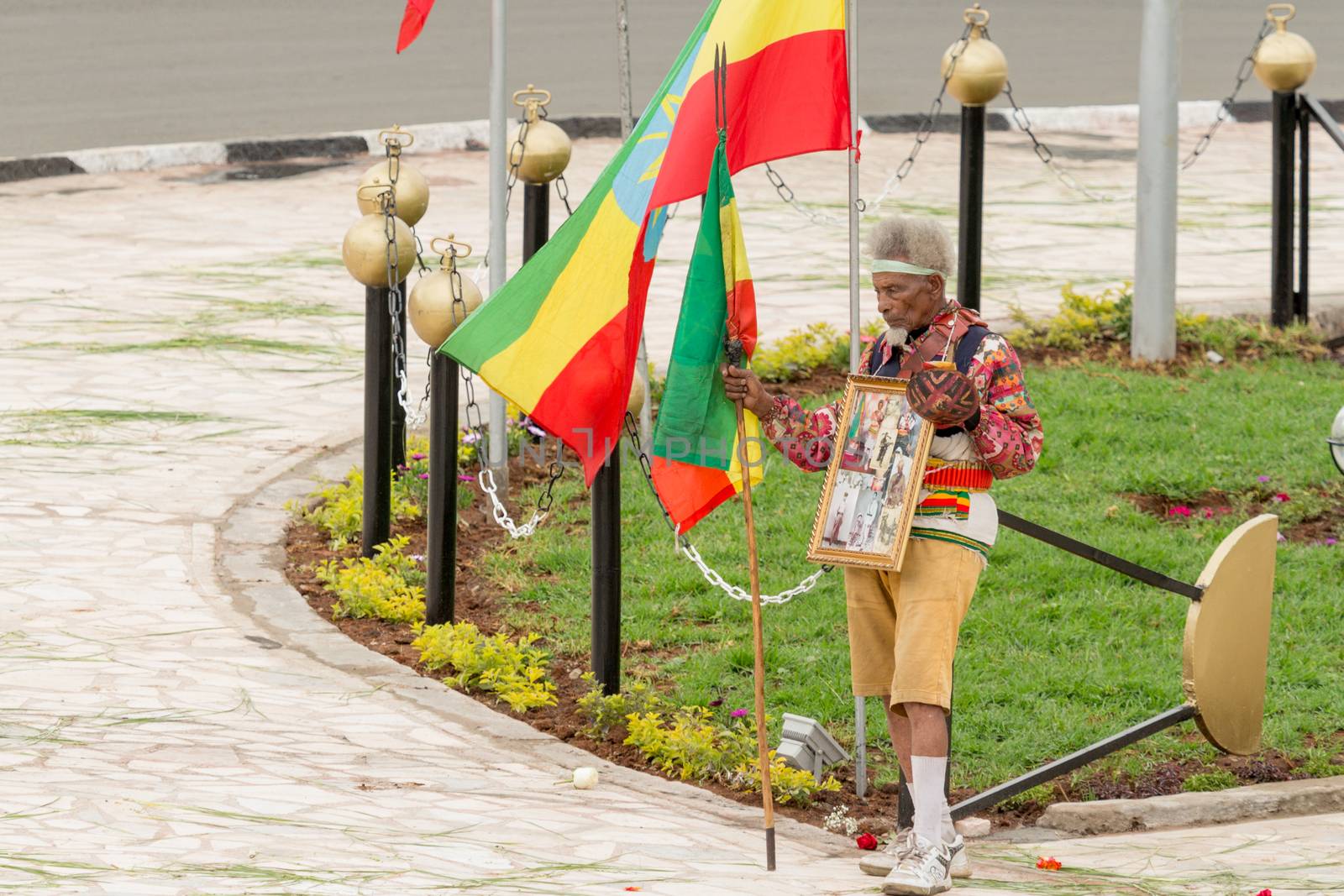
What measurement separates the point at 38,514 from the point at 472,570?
186cm

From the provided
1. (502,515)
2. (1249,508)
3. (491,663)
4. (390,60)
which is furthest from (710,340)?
(390,60)

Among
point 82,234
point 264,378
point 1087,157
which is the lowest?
point 264,378

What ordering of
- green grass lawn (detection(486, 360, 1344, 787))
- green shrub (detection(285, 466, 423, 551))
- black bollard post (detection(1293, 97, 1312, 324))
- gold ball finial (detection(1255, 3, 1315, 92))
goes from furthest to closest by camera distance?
black bollard post (detection(1293, 97, 1312, 324)) → gold ball finial (detection(1255, 3, 1315, 92)) → green shrub (detection(285, 466, 423, 551)) → green grass lawn (detection(486, 360, 1344, 787))

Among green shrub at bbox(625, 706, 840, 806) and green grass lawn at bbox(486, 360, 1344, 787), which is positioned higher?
green grass lawn at bbox(486, 360, 1344, 787)

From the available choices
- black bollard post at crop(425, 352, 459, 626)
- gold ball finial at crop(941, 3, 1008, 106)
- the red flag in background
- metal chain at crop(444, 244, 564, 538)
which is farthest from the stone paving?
the red flag in background

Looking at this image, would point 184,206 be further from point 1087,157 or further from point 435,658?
point 435,658

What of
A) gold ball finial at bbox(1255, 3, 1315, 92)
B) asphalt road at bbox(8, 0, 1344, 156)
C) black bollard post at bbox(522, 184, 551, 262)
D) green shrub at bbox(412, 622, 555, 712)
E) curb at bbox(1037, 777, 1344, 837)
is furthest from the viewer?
asphalt road at bbox(8, 0, 1344, 156)

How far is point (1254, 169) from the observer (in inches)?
696

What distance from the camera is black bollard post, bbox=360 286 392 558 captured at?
795 cm

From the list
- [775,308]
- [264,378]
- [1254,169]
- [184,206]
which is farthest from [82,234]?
[1254,169]

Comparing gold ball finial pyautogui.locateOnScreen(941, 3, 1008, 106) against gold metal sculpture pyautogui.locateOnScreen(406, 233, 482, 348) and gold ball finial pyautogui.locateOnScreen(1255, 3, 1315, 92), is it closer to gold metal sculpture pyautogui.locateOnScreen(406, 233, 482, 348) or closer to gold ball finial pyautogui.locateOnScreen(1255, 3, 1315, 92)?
gold ball finial pyautogui.locateOnScreen(1255, 3, 1315, 92)

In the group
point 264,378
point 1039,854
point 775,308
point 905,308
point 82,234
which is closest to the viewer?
point 905,308

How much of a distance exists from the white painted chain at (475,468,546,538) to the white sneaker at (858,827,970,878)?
101 inches

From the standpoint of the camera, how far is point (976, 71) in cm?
1055
